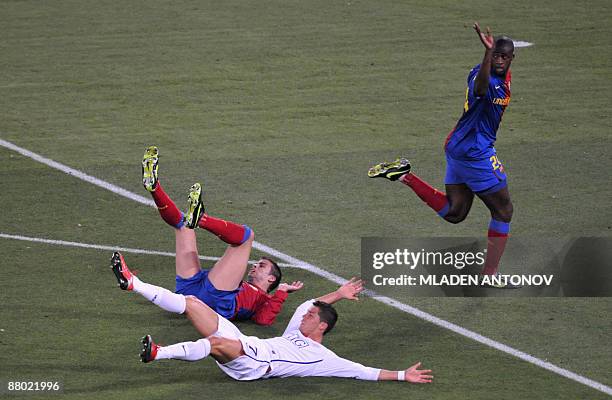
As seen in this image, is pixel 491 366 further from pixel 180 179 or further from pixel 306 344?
pixel 180 179

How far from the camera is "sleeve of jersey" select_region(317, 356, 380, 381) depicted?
9.55 meters

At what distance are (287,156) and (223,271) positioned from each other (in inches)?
209

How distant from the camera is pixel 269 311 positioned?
10.8 meters

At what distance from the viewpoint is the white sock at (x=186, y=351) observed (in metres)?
9.17

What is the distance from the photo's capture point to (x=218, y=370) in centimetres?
984

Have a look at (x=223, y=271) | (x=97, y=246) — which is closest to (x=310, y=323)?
(x=223, y=271)

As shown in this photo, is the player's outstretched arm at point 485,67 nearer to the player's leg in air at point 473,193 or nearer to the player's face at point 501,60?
the player's face at point 501,60

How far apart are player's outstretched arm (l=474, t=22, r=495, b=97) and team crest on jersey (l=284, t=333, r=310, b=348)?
287 cm

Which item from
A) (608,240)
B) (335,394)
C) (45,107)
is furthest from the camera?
(45,107)

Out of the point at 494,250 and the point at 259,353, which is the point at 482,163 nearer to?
the point at 494,250

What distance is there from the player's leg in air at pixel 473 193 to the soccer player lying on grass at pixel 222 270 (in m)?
1.75

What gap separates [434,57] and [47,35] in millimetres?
6781

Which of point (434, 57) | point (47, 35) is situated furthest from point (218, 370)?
point (47, 35)

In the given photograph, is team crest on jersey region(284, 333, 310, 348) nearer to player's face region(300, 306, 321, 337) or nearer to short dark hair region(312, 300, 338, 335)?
player's face region(300, 306, 321, 337)
